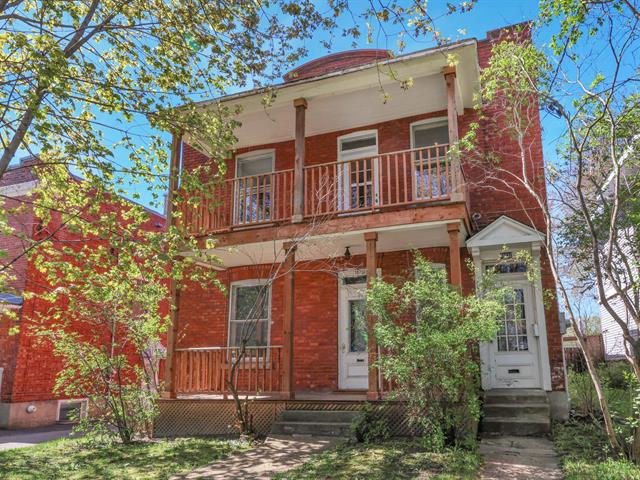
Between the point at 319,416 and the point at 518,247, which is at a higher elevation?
the point at 518,247

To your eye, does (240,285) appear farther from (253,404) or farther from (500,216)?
(500,216)

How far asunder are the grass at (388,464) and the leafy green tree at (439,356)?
337mm

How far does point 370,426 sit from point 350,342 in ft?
10.1


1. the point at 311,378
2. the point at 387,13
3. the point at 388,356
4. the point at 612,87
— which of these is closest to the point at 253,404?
the point at 311,378

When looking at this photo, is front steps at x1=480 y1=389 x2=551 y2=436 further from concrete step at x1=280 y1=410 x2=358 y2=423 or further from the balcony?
the balcony

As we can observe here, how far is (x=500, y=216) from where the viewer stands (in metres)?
9.54

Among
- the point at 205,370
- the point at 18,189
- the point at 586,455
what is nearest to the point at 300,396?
the point at 205,370

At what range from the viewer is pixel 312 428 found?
25.9 ft

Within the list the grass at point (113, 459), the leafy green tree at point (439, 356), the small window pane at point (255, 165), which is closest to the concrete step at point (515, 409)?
the leafy green tree at point (439, 356)

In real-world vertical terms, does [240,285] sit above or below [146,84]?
below

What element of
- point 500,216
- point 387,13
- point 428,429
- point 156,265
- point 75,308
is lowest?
point 428,429

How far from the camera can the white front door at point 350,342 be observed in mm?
10320

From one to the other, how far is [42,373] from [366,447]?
9.70 metres

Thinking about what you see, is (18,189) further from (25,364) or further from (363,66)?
(363,66)
